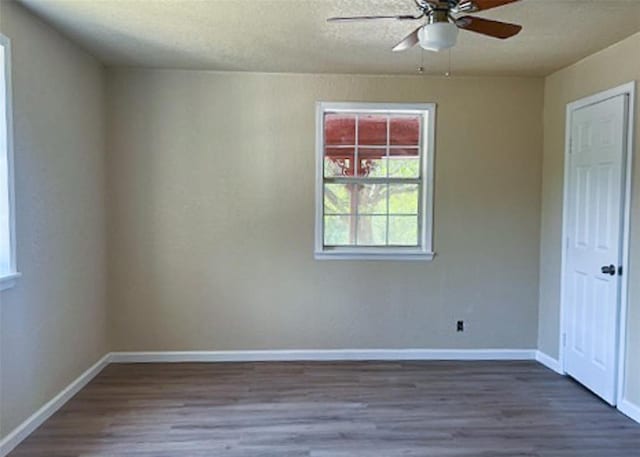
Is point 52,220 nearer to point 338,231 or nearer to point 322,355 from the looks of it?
point 338,231

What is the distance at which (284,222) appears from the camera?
4207 millimetres

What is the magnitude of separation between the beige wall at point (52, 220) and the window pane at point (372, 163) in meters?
2.23

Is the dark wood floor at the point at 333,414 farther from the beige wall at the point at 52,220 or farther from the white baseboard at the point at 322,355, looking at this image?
the beige wall at the point at 52,220

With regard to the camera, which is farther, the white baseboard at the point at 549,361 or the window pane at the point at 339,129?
the window pane at the point at 339,129

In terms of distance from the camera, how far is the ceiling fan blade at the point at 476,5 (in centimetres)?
209

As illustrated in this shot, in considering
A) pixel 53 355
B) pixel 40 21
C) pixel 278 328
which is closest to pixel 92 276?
pixel 53 355

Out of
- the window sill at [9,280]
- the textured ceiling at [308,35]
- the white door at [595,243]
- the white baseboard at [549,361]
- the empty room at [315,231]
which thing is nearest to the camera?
the window sill at [9,280]

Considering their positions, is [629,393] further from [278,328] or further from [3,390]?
[3,390]

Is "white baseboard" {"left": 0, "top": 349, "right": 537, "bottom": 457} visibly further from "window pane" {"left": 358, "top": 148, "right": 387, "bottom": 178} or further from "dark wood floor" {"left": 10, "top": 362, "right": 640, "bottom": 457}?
"window pane" {"left": 358, "top": 148, "right": 387, "bottom": 178}

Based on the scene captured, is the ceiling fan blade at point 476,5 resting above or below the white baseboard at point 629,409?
above

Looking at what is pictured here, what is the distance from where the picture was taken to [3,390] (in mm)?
2623

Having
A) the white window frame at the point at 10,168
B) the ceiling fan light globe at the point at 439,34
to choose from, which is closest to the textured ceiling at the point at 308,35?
the white window frame at the point at 10,168

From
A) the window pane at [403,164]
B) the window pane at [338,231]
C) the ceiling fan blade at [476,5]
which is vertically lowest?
the window pane at [338,231]

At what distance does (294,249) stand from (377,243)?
76 cm
